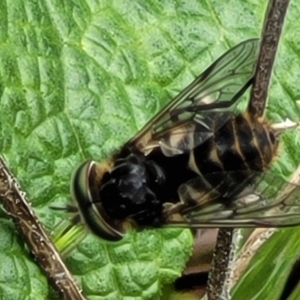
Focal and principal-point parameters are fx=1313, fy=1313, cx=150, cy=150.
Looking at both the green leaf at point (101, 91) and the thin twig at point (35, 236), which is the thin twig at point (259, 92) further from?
the thin twig at point (35, 236)

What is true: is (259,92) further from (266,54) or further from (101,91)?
(101,91)

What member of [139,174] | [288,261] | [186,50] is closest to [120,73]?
[186,50]

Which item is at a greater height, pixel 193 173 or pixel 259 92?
pixel 259 92

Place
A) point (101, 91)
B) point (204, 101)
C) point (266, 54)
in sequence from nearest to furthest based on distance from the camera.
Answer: point (266, 54) → point (204, 101) → point (101, 91)

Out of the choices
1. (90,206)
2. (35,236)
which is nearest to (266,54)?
(90,206)

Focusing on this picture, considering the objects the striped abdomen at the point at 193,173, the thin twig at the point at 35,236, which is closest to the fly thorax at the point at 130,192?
the striped abdomen at the point at 193,173
